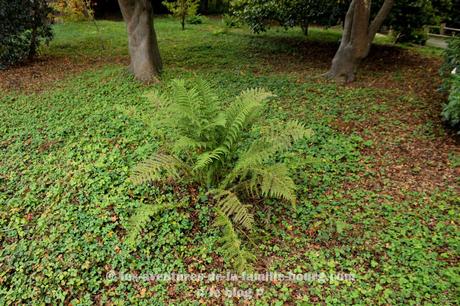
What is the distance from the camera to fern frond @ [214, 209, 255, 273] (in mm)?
2955

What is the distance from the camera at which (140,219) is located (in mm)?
3209

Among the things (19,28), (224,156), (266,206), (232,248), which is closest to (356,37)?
(224,156)

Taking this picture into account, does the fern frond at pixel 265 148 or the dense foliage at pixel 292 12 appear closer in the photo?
the fern frond at pixel 265 148

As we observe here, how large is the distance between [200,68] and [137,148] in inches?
146

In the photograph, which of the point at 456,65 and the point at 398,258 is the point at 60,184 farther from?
the point at 456,65

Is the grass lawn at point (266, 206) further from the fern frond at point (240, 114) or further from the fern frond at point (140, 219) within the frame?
the fern frond at point (240, 114)

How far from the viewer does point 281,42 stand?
10445 mm

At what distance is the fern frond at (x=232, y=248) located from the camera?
116 inches

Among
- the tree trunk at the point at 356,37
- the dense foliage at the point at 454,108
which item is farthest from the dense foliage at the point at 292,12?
the dense foliage at the point at 454,108

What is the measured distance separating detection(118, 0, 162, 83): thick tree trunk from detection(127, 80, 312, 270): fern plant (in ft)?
11.0

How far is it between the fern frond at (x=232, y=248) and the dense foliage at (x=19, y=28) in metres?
7.76

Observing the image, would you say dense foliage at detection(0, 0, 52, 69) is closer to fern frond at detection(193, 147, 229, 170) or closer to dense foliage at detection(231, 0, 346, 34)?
dense foliage at detection(231, 0, 346, 34)

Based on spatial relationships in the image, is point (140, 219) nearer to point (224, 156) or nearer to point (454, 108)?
point (224, 156)

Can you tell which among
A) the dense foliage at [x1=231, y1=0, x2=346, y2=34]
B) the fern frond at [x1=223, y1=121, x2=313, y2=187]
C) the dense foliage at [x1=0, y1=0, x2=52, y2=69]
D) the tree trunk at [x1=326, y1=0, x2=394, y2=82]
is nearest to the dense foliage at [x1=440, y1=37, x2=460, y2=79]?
the tree trunk at [x1=326, y1=0, x2=394, y2=82]
